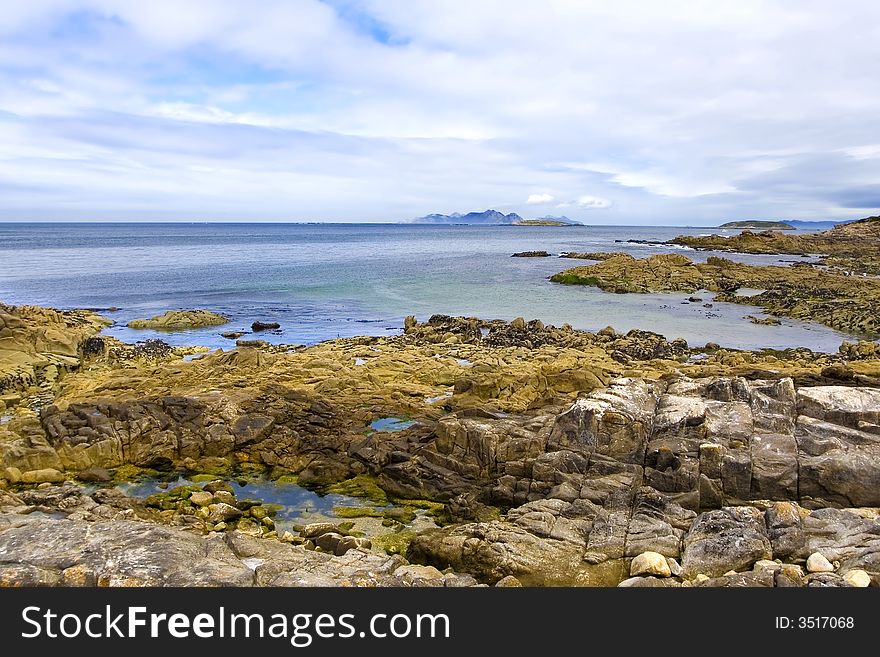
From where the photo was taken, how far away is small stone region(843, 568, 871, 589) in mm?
8703

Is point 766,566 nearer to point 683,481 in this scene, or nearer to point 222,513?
point 683,481

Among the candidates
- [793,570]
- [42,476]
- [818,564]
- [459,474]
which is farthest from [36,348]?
[818,564]

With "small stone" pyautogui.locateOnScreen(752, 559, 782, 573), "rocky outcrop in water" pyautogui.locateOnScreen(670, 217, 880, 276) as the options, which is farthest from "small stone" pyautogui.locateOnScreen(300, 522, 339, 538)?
"rocky outcrop in water" pyautogui.locateOnScreen(670, 217, 880, 276)

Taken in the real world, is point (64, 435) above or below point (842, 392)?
below

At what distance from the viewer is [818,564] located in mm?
9562

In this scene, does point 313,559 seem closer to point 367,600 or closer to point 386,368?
point 367,600

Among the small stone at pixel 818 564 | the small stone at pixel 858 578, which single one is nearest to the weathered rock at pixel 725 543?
the small stone at pixel 818 564

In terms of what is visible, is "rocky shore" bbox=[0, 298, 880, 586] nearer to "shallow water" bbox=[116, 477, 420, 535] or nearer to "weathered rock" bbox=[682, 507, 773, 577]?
"weathered rock" bbox=[682, 507, 773, 577]

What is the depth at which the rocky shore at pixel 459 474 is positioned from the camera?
9.97 m

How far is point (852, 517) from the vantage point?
10.9 m

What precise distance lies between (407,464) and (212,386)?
999 cm

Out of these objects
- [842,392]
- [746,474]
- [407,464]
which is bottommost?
[407,464]

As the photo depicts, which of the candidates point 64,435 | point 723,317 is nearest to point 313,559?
point 64,435

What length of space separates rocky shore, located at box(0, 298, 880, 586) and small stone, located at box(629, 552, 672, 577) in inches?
2.1
